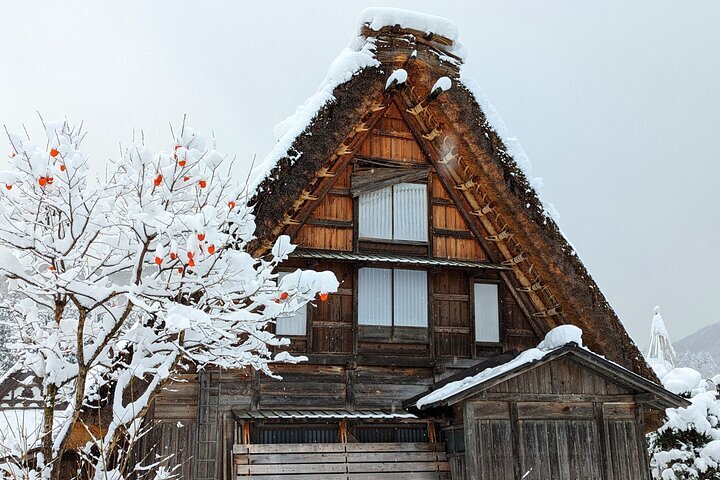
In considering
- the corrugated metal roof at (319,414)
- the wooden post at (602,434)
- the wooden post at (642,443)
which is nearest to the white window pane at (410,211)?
the corrugated metal roof at (319,414)

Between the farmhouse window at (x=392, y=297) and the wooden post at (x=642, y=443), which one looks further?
the farmhouse window at (x=392, y=297)

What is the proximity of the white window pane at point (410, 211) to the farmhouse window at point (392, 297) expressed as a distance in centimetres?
56

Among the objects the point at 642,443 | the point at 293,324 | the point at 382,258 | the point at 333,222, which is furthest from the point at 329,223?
the point at 642,443

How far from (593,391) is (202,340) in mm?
5711

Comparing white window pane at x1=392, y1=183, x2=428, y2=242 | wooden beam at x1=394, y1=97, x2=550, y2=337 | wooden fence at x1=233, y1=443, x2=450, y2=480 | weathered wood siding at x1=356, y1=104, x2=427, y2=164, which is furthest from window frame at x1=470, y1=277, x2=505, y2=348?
weathered wood siding at x1=356, y1=104, x2=427, y2=164

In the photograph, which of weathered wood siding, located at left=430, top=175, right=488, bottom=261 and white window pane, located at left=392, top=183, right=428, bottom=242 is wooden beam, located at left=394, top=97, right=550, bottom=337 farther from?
white window pane, located at left=392, top=183, right=428, bottom=242

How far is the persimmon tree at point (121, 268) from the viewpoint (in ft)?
16.2

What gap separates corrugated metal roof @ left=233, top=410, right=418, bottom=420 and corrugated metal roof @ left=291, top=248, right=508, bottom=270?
6.71 ft

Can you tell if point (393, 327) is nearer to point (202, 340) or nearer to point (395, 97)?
point (395, 97)

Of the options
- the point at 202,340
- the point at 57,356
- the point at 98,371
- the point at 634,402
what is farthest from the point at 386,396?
the point at 57,356

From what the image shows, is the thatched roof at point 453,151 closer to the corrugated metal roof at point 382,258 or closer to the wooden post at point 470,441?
the corrugated metal roof at point 382,258

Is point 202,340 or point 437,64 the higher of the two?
point 437,64

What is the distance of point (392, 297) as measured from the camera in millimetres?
9953

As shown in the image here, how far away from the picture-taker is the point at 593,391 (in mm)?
9062
